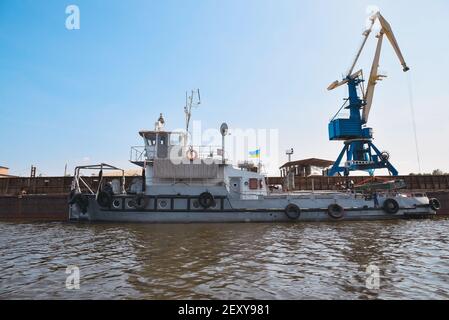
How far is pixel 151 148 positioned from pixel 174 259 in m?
11.2

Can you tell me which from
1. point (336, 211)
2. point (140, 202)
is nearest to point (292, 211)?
point (336, 211)

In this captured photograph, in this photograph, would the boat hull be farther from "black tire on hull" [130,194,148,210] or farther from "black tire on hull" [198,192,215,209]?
"black tire on hull" [198,192,215,209]

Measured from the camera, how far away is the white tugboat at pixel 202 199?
16.6m

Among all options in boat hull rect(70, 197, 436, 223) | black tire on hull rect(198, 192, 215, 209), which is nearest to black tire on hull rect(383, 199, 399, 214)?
boat hull rect(70, 197, 436, 223)

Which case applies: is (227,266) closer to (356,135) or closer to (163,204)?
→ (163,204)

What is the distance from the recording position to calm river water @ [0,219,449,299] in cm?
549

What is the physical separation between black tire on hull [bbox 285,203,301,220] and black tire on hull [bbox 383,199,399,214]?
6007 millimetres

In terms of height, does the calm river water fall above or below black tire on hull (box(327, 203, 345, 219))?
below

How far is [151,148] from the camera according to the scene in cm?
1794

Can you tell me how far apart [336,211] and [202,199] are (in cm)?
849

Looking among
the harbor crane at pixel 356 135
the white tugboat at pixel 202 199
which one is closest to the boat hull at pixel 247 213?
the white tugboat at pixel 202 199

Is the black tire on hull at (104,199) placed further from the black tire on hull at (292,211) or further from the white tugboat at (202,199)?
the black tire on hull at (292,211)
